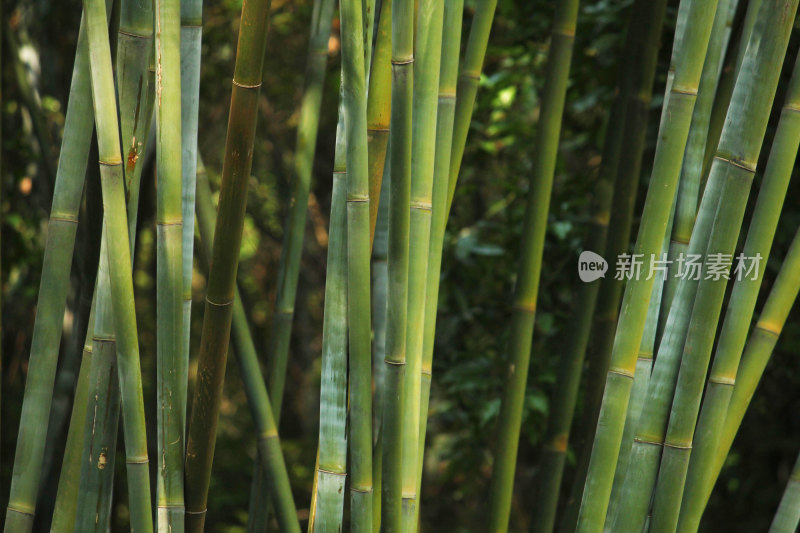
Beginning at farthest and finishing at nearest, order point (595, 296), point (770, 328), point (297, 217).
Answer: point (595, 296) → point (297, 217) → point (770, 328)

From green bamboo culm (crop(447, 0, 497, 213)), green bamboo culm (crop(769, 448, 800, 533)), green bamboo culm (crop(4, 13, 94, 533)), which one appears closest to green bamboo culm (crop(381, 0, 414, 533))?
green bamboo culm (crop(447, 0, 497, 213))

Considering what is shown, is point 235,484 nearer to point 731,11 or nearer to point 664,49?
point 664,49

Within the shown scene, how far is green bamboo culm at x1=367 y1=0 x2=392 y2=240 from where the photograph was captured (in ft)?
1.79

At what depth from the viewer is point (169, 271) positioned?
0.54m

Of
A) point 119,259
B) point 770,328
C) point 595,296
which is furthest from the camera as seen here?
point 595,296

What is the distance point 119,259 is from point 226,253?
7 cm

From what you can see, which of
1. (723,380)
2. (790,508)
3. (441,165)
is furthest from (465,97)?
(790,508)

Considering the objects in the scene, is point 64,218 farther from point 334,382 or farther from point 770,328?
point 770,328

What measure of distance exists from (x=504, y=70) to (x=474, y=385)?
681 millimetres

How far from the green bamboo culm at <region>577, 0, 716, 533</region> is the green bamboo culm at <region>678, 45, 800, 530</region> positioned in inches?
2.3

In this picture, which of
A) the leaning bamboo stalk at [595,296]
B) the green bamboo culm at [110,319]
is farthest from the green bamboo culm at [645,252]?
the green bamboo culm at [110,319]

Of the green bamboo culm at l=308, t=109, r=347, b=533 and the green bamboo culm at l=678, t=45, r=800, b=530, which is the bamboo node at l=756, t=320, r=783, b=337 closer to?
the green bamboo culm at l=678, t=45, r=800, b=530

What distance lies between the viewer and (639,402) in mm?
657

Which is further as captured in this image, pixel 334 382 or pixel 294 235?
pixel 294 235
